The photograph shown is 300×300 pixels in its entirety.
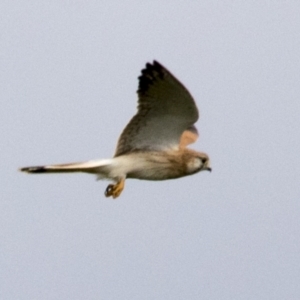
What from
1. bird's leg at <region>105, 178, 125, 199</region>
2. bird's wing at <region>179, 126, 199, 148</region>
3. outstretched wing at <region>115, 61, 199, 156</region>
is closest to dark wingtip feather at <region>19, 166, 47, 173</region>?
bird's leg at <region>105, 178, 125, 199</region>

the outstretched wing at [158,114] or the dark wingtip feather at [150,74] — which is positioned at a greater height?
the dark wingtip feather at [150,74]

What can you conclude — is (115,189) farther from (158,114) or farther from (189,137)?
(189,137)

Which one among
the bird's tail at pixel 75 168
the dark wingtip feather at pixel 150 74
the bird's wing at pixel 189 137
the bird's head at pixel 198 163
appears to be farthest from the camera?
the bird's wing at pixel 189 137

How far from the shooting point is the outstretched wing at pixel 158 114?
35.6 feet

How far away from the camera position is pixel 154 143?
11.9m

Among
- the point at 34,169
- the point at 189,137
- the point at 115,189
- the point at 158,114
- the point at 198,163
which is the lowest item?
the point at 115,189

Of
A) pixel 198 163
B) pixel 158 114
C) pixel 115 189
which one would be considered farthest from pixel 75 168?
pixel 198 163

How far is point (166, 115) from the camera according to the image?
11.5 meters

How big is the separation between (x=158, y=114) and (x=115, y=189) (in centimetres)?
96

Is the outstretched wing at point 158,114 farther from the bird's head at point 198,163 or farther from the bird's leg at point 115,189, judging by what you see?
the bird's leg at point 115,189

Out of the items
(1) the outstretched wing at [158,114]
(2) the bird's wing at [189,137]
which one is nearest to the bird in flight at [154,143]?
(1) the outstretched wing at [158,114]

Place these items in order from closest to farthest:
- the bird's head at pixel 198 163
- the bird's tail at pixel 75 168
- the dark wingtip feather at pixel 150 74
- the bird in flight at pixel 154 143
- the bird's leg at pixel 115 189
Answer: the dark wingtip feather at pixel 150 74 < the bird in flight at pixel 154 143 < the bird's tail at pixel 75 168 < the bird's leg at pixel 115 189 < the bird's head at pixel 198 163

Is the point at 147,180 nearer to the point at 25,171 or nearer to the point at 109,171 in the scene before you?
the point at 109,171

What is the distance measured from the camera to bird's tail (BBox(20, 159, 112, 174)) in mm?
11148
